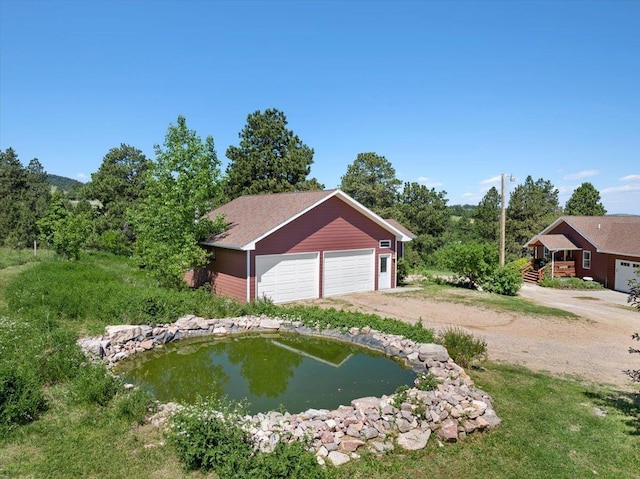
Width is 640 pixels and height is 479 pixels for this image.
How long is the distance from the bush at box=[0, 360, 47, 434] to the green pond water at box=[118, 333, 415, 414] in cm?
195

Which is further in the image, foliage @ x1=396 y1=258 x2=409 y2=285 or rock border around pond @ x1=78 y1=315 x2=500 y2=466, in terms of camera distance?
foliage @ x1=396 y1=258 x2=409 y2=285

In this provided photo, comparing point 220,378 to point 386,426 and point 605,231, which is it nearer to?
point 386,426

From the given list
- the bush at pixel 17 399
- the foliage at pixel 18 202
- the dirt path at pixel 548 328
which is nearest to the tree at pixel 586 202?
the dirt path at pixel 548 328

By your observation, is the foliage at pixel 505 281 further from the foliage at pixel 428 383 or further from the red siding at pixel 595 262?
the foliage at pixel 428 383

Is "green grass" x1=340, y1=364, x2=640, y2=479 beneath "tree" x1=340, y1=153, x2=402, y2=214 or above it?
beneath

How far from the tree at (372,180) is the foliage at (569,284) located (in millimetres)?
16423

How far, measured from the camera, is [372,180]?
38625mm

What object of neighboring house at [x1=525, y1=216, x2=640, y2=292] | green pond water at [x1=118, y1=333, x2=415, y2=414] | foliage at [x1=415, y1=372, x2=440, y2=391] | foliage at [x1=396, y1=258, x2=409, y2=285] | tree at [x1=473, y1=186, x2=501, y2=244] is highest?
tree at [x1=473, y1=186, x2=501, y2=244]

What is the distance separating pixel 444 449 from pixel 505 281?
608 inches

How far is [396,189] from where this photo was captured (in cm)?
3825

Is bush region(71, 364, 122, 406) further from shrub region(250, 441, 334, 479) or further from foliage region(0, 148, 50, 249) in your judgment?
foliage region(0, 148, 50, 249)

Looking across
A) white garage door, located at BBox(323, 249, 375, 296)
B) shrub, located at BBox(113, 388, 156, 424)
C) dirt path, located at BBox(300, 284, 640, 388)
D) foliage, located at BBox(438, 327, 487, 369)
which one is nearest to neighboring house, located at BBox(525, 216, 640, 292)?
dirt path, located at BBox(300, 284, 640, 388)

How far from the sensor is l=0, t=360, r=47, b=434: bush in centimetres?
621

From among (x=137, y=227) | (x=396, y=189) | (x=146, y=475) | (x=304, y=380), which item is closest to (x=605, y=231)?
(x=396, y=189)
